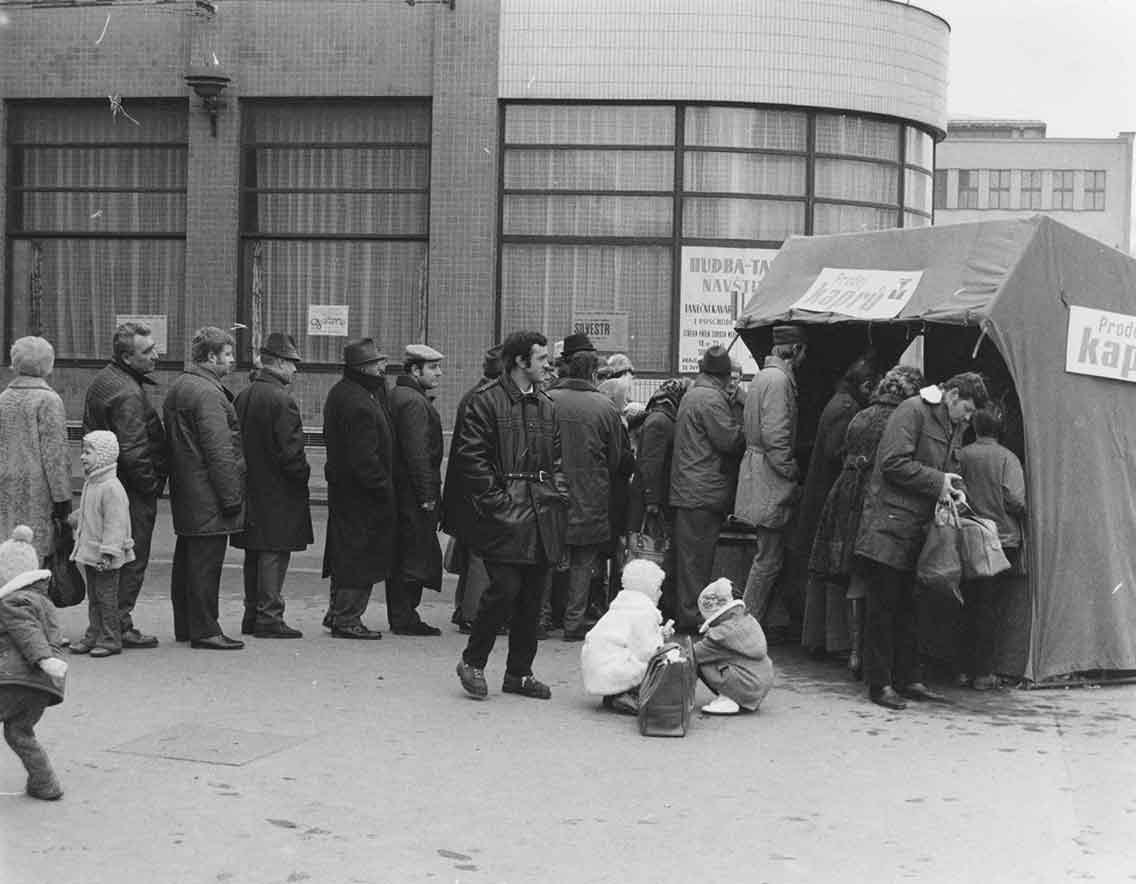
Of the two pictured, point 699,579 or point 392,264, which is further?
point 392,264

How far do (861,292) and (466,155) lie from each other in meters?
9.49

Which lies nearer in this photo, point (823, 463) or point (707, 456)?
point (823, 463)

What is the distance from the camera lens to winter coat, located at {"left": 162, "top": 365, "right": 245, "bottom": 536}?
8.88m

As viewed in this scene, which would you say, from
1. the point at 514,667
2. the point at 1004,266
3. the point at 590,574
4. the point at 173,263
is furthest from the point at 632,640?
the point at 173,263

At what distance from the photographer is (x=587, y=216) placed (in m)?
18.2

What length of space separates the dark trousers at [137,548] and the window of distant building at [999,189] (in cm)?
8254

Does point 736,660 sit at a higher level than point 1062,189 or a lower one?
lower

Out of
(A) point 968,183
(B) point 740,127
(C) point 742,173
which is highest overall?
(A) point 968,183

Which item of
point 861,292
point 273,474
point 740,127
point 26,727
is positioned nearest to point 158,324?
point 740,127

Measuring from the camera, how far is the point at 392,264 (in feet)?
61.0

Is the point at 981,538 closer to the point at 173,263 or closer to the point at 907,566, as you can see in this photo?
the point at 907,566

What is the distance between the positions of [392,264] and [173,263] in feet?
8.99

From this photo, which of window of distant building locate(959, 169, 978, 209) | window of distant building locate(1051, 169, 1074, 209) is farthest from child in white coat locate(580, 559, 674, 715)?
window of distant building locate(1051, 169, 1074, 209)

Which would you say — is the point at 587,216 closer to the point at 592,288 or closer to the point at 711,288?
the point at 592,288
